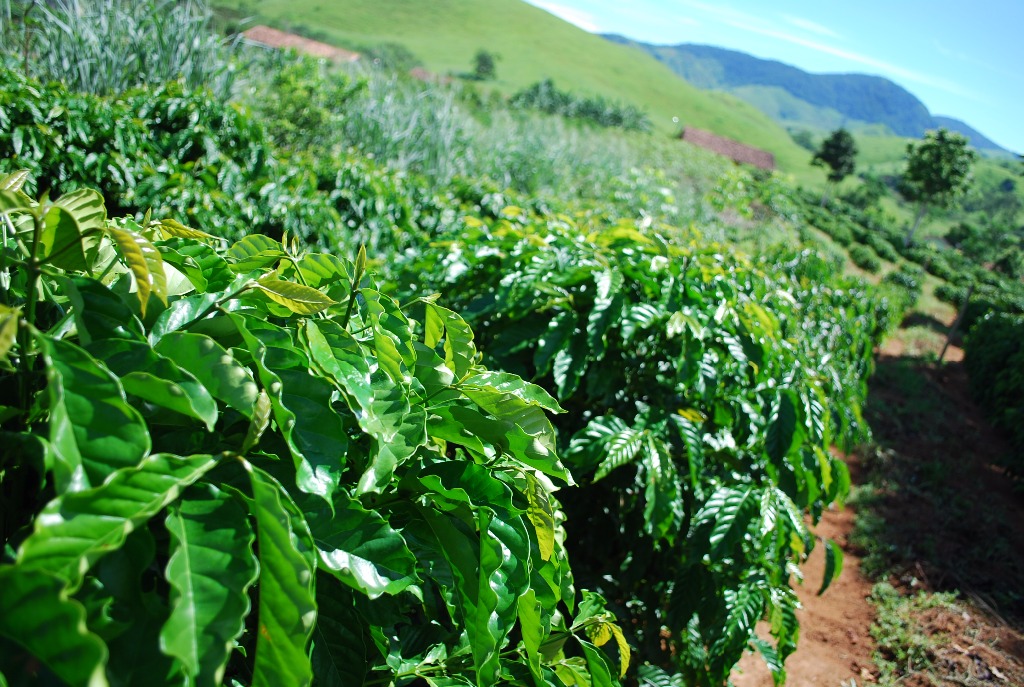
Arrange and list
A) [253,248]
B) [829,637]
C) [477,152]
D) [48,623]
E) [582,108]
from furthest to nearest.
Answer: [582,108] < [477,152] < [829,637] < [253,248] < [48,623]

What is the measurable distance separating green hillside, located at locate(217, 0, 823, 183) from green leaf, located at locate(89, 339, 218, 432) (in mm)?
54688

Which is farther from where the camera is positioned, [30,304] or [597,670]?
[597,670]

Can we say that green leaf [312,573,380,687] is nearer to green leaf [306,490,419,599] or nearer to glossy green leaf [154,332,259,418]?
green leaf [306,490,419,599]

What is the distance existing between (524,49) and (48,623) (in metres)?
75.2

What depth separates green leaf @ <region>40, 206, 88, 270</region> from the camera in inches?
31.0

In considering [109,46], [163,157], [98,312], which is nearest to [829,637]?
[98,312]

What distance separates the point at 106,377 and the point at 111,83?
6714 mm

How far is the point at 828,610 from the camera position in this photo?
13.4 feet

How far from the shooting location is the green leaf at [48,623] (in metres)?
0.50

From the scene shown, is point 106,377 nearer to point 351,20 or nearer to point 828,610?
point 828,610

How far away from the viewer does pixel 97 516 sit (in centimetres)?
58

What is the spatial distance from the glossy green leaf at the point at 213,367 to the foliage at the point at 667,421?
1262 mm

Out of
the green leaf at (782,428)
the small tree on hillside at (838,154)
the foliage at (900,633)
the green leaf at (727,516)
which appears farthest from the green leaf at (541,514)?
the small tree on hillside at (838,154)

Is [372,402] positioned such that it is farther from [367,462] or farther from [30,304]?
[30,304]
